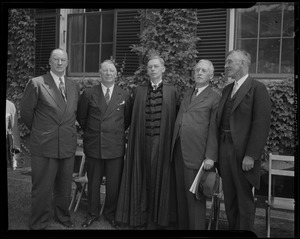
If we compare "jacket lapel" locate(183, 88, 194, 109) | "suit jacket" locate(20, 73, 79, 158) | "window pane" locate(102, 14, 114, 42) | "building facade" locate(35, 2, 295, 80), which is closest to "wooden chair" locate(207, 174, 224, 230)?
"jacket lapel" locate(183, 88, 194, 109)

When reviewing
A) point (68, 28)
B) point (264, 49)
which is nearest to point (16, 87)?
point (68, 28)

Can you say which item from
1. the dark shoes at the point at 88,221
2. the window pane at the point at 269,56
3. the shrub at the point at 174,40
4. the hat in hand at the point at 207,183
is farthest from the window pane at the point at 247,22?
the dark shoes at the point at 88,221

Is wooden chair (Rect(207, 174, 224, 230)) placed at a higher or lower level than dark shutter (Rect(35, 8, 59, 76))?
lower

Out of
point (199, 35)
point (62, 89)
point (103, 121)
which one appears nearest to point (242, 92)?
point (103, 121)

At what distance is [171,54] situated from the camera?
19.0 ft

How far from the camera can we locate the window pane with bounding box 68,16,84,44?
6.47 metres

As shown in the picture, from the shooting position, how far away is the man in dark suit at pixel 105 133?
13.4 feet

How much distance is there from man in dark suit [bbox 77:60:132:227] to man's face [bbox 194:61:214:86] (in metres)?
0.90

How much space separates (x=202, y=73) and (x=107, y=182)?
1.67 meters

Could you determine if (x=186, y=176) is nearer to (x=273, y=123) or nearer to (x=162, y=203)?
(x=162, y=203)

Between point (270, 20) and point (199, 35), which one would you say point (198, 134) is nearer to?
point (199, 35)

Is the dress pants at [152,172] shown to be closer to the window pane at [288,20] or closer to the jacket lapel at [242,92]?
the jacket lapel at [242,92]

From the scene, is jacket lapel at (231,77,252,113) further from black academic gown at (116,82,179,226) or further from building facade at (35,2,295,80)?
building facade at (35,2,295,80)

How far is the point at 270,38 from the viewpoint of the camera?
5215mm
